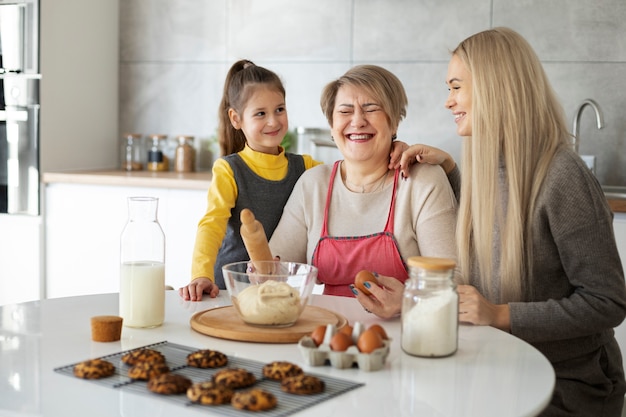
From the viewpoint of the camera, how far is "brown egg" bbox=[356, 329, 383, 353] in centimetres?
130

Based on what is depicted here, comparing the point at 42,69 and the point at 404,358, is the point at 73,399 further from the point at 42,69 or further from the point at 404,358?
the point at 42,69

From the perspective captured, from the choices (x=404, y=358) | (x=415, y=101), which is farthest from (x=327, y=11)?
(x=404, y=358)

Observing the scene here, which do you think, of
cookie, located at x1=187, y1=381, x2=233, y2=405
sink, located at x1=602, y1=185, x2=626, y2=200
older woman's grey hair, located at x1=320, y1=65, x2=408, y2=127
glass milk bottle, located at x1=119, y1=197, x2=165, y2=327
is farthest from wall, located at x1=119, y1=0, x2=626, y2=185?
cookie, located at x1=187, y1=381, x2=233, y2=405

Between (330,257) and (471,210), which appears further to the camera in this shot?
(330,257)

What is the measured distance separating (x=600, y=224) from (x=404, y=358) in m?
0.56

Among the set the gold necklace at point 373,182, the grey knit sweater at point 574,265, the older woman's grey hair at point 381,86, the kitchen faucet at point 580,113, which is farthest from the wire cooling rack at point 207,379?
the kitchen faucet at point 580,113

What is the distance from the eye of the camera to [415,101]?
3.75 metres

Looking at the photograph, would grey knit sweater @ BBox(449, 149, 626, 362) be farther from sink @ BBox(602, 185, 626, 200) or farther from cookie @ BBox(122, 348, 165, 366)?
sink @ BBox(602, 185, 626, 200)

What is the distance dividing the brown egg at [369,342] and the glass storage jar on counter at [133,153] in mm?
3053

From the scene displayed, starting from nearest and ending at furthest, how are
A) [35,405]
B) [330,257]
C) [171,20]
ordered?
[35,405] < [330,257] < [171,20]

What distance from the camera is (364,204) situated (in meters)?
2.09

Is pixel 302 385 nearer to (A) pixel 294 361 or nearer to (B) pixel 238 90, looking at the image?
(A) pixel 294 361

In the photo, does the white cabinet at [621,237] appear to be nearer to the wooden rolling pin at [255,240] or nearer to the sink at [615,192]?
the sink at [615,192]

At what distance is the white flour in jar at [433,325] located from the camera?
1.37 meters
